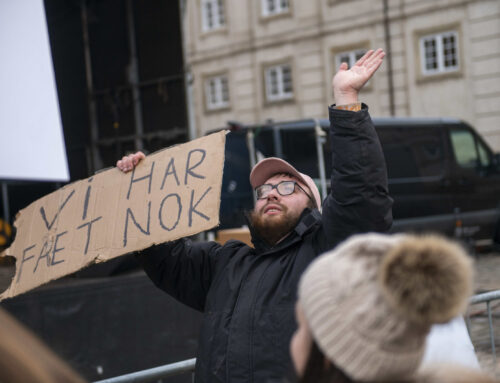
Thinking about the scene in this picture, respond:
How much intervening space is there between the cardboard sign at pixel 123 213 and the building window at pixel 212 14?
1905cm

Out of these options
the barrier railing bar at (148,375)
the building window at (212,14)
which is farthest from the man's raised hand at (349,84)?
the building window at (212,14)

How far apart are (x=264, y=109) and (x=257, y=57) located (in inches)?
66.4

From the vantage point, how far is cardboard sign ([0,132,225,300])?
238cm

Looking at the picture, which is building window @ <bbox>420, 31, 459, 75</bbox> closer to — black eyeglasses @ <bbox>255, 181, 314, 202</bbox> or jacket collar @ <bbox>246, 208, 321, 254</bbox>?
black eyeglasses @ <bbox>255, 181, 314, 202</bbox>

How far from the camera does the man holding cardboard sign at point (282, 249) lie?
205 centimetres

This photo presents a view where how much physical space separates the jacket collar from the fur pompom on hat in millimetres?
1098

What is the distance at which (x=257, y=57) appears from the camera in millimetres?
19828

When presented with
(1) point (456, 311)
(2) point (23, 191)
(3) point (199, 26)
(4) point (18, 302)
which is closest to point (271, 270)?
(1) point (456, 311)

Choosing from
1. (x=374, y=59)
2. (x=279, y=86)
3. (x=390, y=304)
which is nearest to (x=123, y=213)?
(x=374, y=59)

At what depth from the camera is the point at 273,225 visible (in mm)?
2326

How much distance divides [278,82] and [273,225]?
17677 millimetres

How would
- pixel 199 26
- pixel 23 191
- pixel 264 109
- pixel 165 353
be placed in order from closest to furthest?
1. pixel 165 353
2. pixel 23 191
3. pixel 264 109
4. pixel 199 26

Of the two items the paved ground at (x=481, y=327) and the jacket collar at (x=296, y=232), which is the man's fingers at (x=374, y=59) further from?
the paved ground at (x=481, y=327)

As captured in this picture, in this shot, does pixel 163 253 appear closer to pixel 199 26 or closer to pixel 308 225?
pixel 308 225
